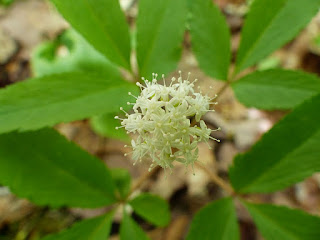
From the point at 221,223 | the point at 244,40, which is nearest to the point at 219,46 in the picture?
the point at 244,40

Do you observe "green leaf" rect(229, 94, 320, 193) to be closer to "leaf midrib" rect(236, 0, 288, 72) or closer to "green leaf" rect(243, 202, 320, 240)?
"green leaf" rect(243, 202, 320, 240)

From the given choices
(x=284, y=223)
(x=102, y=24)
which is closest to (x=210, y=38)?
(x=102, y=24)

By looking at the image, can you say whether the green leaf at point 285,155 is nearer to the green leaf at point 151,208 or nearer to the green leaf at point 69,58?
the green leaf at point 151,208

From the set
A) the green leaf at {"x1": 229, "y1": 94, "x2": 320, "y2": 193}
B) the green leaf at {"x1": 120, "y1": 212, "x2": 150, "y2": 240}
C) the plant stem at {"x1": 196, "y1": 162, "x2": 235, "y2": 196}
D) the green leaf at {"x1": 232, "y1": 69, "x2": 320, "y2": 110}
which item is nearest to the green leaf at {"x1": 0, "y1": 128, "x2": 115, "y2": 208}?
the green leaf at {"x1": 120, "y1": 212, "x2": 150, "y2": 240}

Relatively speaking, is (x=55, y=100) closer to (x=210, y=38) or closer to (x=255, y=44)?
(x=210, y=38)

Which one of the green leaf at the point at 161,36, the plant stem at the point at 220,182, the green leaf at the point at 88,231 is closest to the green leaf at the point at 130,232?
the green leaf at the point at 88,231
